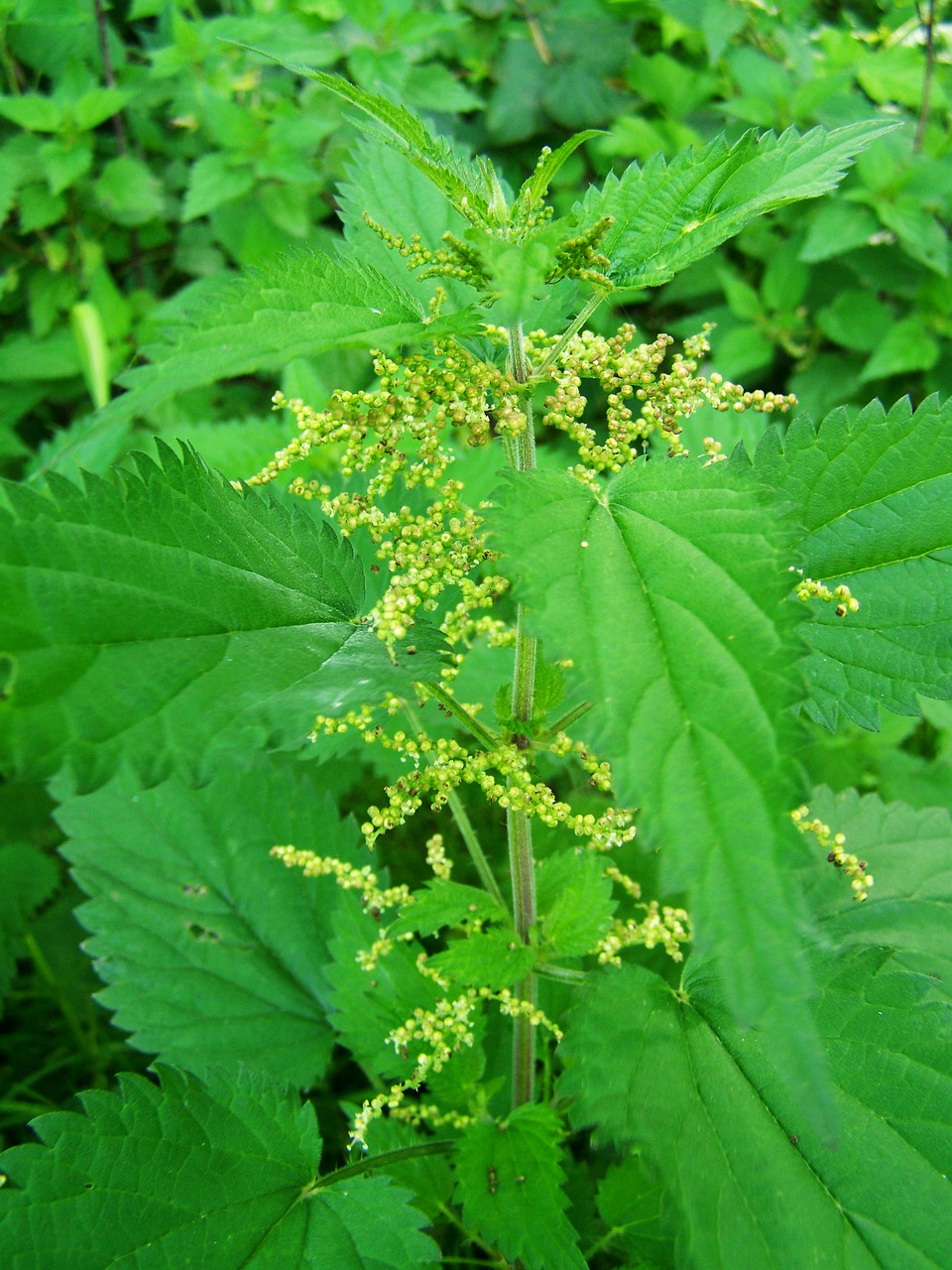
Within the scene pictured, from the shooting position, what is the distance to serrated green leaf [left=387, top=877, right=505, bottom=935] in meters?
1.56

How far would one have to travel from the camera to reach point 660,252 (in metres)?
1.32

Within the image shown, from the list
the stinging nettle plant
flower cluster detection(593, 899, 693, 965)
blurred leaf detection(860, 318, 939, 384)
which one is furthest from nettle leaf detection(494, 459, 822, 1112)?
blurred leaf detection(860, 318, 939, 384)

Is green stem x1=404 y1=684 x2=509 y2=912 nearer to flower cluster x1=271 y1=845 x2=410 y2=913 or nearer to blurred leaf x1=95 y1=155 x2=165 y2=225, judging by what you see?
flower cluster x1=271 y1=845 x2=410 y2=913

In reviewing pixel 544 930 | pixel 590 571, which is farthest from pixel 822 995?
pixel 590 571

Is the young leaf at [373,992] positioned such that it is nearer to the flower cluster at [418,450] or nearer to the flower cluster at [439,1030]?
the flower cluster at [439,1030]

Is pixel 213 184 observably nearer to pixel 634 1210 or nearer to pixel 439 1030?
pixel 439 1030

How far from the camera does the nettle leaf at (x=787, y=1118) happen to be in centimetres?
131

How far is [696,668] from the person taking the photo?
105 centimetres

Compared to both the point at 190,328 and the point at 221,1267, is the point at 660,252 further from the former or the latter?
the point at 221,1267

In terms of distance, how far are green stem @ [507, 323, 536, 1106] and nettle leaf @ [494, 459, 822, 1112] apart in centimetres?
19

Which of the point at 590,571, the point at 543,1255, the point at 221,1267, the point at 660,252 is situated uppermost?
the point at 660,252

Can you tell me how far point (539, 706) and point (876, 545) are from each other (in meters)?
0.64

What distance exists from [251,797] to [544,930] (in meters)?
0.96

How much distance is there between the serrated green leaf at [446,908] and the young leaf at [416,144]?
1.07 metres
